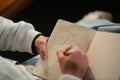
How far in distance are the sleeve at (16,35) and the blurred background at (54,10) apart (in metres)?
0.61

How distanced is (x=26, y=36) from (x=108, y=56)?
0.33 meters

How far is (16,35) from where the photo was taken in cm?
87

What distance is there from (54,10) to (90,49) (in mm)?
999

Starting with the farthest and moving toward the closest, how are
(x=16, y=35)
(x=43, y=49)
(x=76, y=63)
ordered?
(x=16, y=35), (x=43, y=49), (x=76, y=63)

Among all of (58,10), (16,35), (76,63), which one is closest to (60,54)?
(76,63)

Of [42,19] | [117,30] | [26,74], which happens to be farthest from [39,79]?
[42,19]

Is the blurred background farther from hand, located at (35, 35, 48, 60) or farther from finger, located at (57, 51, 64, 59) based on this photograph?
finger, located at (57, 51, 64, 59)

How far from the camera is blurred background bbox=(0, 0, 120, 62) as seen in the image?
1541mm

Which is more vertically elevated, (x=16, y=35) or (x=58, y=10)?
(x=16, y=35)

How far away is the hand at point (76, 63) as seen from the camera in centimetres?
62

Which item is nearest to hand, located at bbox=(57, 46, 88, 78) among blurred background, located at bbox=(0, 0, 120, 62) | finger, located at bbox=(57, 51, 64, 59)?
finger, located at bbox=(57, 51, 64, 59)

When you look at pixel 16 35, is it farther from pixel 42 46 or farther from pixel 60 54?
pixel 60 54

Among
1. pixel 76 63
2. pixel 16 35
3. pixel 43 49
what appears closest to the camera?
pixel 76 63

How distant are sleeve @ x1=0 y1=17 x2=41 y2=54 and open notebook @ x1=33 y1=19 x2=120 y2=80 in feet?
0.47
